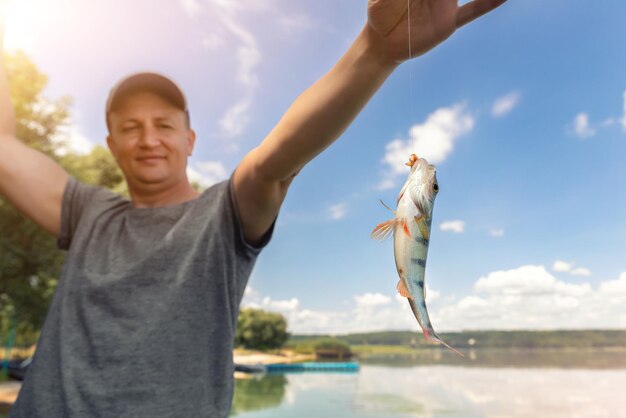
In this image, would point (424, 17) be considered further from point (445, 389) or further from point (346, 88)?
point (445, 389)

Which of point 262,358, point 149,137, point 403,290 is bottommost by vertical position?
point 403,290

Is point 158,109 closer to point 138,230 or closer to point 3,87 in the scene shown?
point 138,230

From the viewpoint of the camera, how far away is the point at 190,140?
245 cm

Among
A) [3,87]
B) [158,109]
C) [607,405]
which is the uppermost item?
[3,87]

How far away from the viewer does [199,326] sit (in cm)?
184

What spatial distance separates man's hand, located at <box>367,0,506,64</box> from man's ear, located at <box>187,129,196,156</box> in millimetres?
1426

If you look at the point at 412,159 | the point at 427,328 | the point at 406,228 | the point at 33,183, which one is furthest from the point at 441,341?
the point at 33,183

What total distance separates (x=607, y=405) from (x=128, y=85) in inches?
962

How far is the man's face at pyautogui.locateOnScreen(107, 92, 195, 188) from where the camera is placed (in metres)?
2.19

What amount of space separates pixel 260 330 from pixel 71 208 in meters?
26.6

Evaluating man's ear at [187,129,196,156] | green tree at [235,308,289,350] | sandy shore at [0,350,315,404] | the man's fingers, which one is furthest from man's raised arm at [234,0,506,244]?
green tree at [235,308,289,350]

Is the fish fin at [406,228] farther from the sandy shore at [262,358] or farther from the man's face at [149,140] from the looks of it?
the sandy shore at [262,358]

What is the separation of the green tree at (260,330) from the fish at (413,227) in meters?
26.0

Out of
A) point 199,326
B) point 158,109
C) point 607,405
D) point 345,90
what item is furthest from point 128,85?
point 607,405
